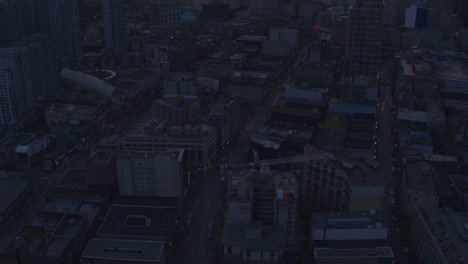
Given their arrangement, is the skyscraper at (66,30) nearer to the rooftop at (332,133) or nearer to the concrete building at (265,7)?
the rooftop at (332,133)

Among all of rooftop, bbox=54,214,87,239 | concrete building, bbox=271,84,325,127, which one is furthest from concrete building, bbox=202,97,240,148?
rooftop, bbox=54,214,87,239

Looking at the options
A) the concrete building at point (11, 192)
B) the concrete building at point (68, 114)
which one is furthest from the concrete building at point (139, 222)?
the concrete building at point (68, 114)

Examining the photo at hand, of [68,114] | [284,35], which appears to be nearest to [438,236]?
[68,114]

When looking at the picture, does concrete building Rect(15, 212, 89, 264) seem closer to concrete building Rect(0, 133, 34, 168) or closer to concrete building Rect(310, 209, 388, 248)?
concrete building Rect(0, 133, 34, 168)

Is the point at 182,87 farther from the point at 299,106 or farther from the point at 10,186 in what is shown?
the point at 10,186

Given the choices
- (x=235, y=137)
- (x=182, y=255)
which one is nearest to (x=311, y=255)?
(x=182, y=255)

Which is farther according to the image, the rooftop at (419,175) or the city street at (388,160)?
the rooftop at (419,175)

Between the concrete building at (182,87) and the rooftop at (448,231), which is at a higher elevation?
the concrete building at (182,87)
